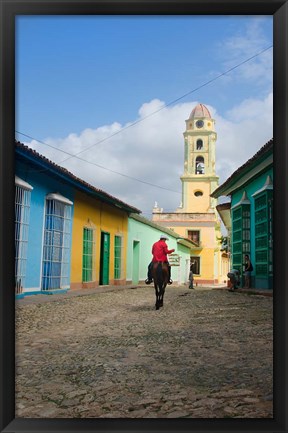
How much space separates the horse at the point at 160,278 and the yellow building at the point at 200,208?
221mm

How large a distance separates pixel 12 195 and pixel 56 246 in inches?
65.5

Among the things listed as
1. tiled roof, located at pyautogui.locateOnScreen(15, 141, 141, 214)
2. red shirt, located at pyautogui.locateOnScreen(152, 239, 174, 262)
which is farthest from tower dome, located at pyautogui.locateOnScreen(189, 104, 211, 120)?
red shirt, located at pyautogui.locateOnScreen(152, 239, 174, 262)

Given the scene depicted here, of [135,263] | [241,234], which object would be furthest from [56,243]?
[241,234]

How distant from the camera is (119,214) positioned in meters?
3.04

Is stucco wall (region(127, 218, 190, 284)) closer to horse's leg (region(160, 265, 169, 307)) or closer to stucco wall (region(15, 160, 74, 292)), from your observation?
horse's leg (region(160, 265, 169, 307))

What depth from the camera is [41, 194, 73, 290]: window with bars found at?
9.74 ft

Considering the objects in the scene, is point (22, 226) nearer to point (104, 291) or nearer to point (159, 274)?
point (104, 291)

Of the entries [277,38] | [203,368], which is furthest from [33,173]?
[277,38]

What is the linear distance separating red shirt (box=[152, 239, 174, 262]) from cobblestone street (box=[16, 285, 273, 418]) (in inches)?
7.6

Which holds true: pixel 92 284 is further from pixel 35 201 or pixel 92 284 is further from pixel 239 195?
pixel 239 195

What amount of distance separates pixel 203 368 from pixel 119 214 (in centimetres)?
122

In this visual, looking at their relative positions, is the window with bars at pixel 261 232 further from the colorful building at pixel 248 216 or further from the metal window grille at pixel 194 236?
the metal window grille at pixel 194 236

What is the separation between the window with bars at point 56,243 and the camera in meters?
2.97

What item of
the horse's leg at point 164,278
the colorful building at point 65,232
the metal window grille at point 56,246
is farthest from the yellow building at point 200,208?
the metal window grille at point 56,246
